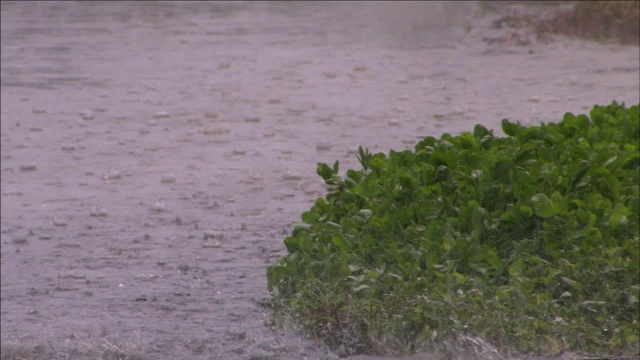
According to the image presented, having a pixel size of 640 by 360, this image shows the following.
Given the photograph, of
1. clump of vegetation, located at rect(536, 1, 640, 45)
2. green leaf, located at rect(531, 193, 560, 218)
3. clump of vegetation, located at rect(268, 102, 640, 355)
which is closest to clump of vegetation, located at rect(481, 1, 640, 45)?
clump of vegetation, located at rect(536, 1, 640, 45)

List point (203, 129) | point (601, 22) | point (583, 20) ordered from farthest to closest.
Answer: point (583, 20), point (601, 22), point (203, 129)

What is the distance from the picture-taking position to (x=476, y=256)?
3.76 metres

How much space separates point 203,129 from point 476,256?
5.92 metres

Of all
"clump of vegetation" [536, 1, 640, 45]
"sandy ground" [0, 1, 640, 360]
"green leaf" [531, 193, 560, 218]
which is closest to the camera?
"green leaf" [531, 193, 560, 218]

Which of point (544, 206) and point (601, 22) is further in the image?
point (601, 22)

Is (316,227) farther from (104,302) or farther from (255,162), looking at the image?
→ (255,162)

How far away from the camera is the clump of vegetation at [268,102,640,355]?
359 cm

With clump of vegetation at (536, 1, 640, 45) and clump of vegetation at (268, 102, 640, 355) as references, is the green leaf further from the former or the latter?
clump of vegetation at (536, 1, 640, 45)

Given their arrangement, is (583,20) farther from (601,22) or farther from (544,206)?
(544,206)

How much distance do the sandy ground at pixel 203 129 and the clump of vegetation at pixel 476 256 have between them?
220 millimetres

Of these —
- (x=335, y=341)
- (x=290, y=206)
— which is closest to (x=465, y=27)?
(x=290, y=206)

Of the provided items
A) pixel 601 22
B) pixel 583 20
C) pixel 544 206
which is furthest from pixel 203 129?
pixel 544 206

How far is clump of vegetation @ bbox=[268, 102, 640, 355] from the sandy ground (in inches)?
8.7

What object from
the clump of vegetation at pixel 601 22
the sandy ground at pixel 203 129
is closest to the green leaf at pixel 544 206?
the sandy ground at pixel 203 129
